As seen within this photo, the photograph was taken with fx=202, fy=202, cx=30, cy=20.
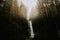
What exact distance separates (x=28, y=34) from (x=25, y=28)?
0.13 feet

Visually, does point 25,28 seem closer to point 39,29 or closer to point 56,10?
point 39,29

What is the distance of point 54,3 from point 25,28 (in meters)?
0.23

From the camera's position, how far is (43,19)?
3.95ft

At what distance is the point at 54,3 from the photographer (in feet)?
3.99

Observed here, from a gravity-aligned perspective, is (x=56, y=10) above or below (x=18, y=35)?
above

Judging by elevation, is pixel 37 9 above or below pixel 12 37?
above

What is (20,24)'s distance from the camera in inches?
46.5

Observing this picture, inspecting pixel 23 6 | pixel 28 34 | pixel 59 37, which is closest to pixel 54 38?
pixel 59 37

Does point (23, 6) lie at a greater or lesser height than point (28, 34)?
greater

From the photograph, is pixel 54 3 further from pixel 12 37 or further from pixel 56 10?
pixel 12 37

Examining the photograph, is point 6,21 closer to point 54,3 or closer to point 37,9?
point 37,9

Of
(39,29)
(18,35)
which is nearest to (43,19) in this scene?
(39,29)

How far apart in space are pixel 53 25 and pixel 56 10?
9 cm

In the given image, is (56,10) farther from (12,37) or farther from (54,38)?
(12,37)
